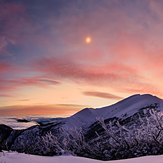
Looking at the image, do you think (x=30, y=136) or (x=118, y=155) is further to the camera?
(x=30, y=136)

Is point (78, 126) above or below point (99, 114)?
below

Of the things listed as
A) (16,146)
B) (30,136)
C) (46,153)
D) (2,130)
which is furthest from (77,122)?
(46,153)

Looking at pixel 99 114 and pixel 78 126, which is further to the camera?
pixel 99 114

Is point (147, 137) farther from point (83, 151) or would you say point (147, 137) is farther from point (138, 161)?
point (83, 151)

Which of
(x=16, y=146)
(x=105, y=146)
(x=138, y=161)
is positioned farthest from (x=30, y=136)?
(x=138, y=161)

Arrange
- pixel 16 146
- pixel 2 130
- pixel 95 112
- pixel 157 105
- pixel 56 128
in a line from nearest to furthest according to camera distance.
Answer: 1. pixel 157 105
2. pixel 16 146
3. pixel 56 128
4. pixel 2 130
5. pixel 95 112

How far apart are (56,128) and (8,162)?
2359 centimetres

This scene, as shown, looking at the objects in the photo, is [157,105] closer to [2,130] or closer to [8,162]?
[8,162]

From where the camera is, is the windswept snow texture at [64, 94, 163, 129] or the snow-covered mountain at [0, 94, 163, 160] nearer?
the snow-covered mountain at [0, 94, 163, 160]

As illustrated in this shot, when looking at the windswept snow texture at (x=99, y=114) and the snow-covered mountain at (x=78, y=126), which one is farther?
the windswept snow texture at (x=99, y=114)

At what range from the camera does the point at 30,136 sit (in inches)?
1044

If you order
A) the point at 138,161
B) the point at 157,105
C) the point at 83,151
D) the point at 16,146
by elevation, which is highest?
the point at 157,105

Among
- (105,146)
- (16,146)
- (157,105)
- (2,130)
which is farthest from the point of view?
(2,130)

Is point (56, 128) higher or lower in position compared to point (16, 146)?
higher
